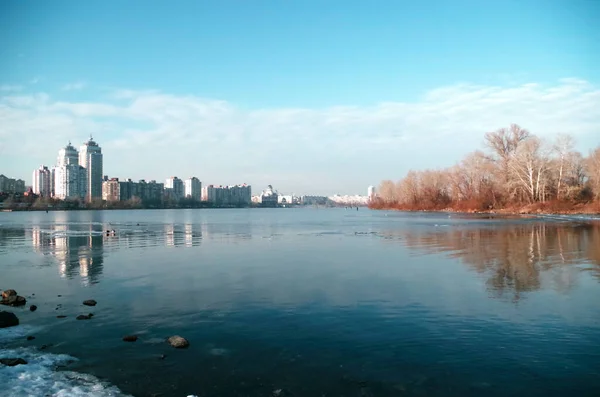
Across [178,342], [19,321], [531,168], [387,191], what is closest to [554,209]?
[531,168]

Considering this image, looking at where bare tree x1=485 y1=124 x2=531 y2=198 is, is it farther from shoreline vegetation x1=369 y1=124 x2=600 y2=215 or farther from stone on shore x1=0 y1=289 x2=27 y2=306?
stone on shore x1=0 y1=289 x2=27 y2=306

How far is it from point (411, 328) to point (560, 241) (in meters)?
24.0

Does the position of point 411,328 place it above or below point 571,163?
below

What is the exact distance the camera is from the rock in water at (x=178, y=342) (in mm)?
9273

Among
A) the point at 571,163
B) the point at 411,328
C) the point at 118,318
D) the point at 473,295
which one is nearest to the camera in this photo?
the point at 411,328

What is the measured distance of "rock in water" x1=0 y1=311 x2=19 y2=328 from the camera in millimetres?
10883

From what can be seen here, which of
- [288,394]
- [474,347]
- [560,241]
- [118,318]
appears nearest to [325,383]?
[288,394]

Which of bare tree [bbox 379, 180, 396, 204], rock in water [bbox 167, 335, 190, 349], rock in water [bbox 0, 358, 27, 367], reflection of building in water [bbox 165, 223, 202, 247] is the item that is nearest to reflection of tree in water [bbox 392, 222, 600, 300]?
rock in water [bbox 167, 335, 190, 349]

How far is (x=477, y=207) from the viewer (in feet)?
314

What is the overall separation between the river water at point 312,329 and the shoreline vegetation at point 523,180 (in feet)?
199

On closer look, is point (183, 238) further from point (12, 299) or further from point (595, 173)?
point (595, 173)

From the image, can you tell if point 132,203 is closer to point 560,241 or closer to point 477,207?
point 477,207

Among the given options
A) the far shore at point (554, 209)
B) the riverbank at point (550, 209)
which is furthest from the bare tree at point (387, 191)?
the far shore at point (554, 209)

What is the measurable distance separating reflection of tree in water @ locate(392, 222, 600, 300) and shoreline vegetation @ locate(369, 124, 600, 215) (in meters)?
46.3
